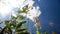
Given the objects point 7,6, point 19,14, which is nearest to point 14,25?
point 19,14

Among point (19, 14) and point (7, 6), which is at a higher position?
point (7, 6)

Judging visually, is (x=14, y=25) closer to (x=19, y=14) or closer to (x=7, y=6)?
(x=19, y=14)

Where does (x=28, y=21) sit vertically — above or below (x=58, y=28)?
above

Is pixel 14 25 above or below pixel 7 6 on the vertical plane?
below

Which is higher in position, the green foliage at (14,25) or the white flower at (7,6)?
the white flower at (7,6)

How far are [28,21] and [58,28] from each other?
1.38 ft

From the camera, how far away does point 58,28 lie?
1.92 metres

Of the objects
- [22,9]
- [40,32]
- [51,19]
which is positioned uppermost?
[22,9]

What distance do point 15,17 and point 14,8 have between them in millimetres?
114

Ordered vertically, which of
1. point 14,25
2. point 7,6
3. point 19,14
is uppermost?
point 7,6

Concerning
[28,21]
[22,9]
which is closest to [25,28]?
[28,21]

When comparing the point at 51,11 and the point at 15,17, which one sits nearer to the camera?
the point at 15,17

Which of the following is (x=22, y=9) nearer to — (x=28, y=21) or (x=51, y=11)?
(x=28, y=21)

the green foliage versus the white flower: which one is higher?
the white flower
